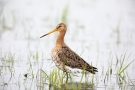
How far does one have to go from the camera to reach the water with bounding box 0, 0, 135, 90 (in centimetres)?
777

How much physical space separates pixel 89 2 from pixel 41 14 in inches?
120

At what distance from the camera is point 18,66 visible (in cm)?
829

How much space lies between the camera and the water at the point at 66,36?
25.5 ft

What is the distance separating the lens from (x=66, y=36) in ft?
37.8

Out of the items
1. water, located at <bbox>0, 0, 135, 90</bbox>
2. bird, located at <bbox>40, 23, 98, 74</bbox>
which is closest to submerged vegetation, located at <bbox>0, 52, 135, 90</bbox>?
water, located at <bbox>0, 0, 135, 90</bbox>

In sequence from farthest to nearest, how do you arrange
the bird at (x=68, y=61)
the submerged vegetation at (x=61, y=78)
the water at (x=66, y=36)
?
the water at (x=66, y=36) < the bird at (x=68, y=61) < the submerged vegetation at (x=61, y=78)

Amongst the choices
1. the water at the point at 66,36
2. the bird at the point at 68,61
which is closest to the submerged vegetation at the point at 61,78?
the water at the point at 66,36

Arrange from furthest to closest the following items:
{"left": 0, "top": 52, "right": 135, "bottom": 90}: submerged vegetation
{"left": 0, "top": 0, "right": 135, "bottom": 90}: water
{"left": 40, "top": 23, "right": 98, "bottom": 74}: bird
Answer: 1. {"left": 0, "top": 0, "right": 135, "bottom": 90}: water
2. {"left": 40, "top": 23, "right": 98, "bottom": 74}: bird
3. {"left": 0, "top": 52, "right": 135, "bottom": 90}: submerged vegetation

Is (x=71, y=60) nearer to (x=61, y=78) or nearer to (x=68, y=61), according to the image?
(x=68, y=61)

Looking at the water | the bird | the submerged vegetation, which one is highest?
the water

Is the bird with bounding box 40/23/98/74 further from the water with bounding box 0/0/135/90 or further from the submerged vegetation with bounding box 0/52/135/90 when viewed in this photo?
the water with bounding box 0/0/135/90

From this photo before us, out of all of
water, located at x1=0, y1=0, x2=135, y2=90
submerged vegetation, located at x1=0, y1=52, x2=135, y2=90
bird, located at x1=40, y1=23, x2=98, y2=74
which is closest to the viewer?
submerged vegetation, located at x1=0, y1=52, x2=135, y2=90

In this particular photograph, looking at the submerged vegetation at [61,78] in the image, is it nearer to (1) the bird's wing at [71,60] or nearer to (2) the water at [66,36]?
(2) the water at [66,36]

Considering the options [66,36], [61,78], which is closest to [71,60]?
[61,78]
